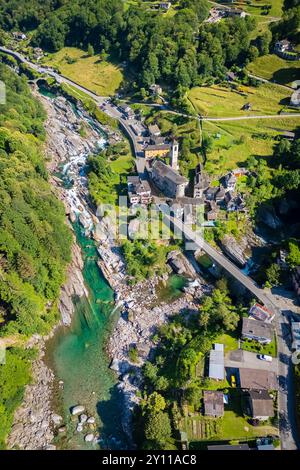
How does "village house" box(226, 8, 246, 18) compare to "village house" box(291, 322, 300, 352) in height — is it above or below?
above

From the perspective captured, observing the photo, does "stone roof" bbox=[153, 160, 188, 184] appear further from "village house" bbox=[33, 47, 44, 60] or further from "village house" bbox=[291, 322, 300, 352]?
"village house" bbox=[33, 47, 44, 60]

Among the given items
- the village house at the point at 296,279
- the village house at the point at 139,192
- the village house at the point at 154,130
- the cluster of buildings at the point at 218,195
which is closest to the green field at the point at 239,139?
the cluster of buildings at the point at 218,195

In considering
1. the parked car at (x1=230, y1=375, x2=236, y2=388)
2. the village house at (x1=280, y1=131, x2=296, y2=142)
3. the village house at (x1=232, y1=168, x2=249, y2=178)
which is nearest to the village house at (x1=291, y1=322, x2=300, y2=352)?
the parked car at (x1=230, y1=375, x2=236, y2=388)

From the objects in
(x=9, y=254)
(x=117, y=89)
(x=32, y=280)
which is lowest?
(x=32, y=280)

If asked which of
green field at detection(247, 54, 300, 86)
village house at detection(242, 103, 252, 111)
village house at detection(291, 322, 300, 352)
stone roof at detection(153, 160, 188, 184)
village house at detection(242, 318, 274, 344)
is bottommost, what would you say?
village house at detection(291, 322, 300, 352)

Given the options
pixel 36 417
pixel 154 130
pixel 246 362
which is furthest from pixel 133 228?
pixel 36 417

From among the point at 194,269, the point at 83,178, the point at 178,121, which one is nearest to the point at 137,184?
the point at 83,178

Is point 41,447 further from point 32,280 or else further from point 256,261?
point 256,261

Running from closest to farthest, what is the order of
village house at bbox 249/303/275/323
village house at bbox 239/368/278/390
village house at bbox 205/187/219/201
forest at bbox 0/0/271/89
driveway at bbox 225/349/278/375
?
village house at bbox 239/368/278/390 → driveway at bbox 225/349/278/375 → village house at bbox 249/303/275/323 → village house at bbox 205/187/219/201 → forest at bbox 0/0/271/89
